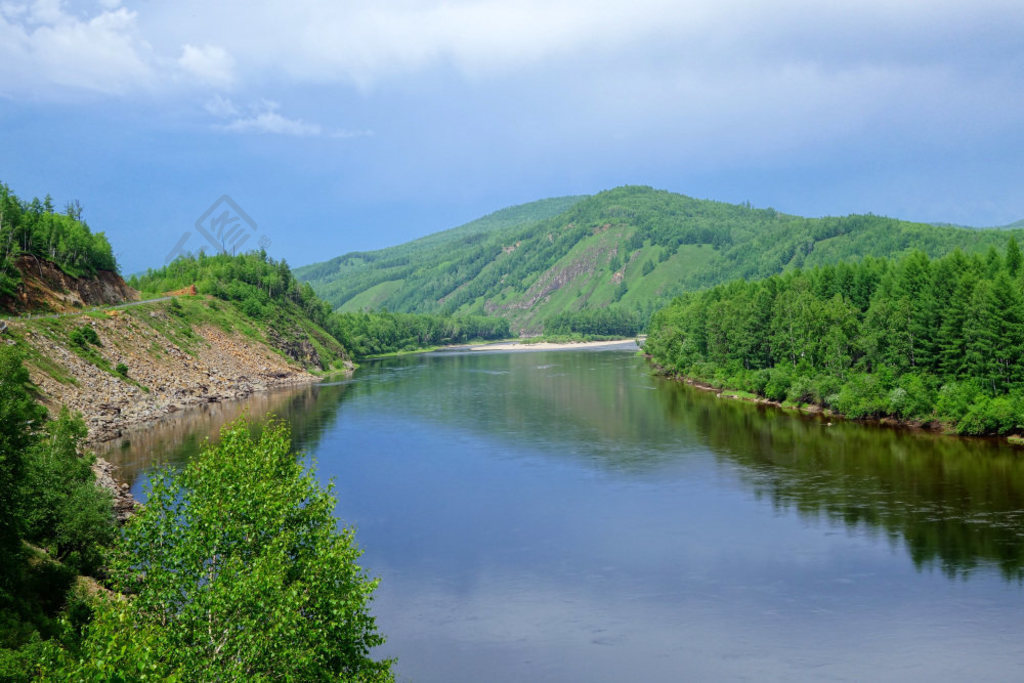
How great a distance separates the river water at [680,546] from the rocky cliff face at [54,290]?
104 ft

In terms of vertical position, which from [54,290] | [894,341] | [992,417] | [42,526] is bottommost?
[992,417]

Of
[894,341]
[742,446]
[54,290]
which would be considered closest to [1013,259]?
[894,341]

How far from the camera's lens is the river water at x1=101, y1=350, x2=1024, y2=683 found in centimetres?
3494

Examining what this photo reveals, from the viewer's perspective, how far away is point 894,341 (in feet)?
293

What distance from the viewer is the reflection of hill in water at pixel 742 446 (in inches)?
2014

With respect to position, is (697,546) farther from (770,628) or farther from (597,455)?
(597,455)

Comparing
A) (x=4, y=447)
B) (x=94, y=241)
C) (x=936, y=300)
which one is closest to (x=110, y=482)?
(x=4, y=447)

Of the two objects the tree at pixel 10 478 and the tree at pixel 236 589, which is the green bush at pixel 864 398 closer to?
the tree at pixel 236 589

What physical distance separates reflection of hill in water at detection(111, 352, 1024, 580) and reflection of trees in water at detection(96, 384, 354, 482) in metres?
0.27

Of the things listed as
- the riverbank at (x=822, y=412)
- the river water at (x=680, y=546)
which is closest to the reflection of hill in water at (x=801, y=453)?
the river water at (x=680, y=546)

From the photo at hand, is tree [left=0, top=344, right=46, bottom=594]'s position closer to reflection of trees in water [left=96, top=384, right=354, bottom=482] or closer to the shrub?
reflection of trees in water [left=96, top=384, right=354, bottom=482]

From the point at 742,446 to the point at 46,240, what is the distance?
106489 millimetres

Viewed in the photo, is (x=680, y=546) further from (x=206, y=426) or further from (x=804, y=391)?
(x=206, y=426)

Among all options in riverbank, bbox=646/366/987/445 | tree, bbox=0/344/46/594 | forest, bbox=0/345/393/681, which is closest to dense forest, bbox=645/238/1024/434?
riverbank, bbox=646/366/987/445
